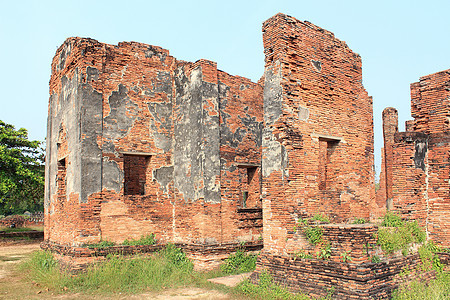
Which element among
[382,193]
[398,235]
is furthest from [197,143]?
[382,193]

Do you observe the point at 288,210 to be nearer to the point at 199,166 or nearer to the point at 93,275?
the point at 199,166

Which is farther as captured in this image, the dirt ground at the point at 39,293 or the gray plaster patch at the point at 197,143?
the gray plaster patch at the point at 197,143

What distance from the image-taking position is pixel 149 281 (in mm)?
8711

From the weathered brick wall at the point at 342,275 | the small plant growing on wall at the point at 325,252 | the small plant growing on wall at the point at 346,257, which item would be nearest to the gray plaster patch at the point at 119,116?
the weathered brick wall at the point at 342,275

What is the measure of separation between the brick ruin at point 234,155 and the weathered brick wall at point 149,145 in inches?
1.2

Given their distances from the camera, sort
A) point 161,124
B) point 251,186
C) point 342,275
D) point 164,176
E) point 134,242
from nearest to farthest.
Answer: point 342,275
point 134,242
point 164,176
point 161,124
point 251,186

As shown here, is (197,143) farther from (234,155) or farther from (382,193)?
(382,193)

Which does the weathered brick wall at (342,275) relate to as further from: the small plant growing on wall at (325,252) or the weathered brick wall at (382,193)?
the weathered brick wall at (382,193)

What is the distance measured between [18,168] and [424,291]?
17.4 meters

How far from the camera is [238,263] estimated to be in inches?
394

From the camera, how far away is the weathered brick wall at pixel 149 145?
962 cm

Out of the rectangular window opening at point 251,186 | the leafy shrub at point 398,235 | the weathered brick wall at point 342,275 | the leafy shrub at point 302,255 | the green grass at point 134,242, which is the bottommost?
the weathered brick wall at point 342,275

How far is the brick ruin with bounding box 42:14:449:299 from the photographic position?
7895 millimetres

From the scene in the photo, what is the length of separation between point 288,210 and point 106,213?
179 inches
